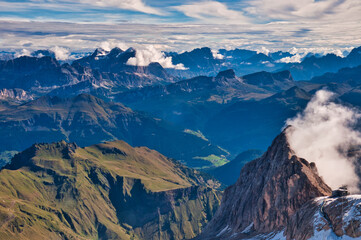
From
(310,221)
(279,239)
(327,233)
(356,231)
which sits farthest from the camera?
(279,239)

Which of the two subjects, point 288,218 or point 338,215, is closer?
point 338,215

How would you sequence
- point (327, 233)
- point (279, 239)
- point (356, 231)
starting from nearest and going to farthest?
point (356, 231) < point (327, 233) < point (279, 239)

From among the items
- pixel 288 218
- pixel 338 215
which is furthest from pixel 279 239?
pixel 338 215

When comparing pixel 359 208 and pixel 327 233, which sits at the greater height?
pixel 359 208

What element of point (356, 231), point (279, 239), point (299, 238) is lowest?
point (279, 239)

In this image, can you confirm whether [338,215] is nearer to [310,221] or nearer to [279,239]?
[310,221]

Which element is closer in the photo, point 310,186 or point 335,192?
point 335,192

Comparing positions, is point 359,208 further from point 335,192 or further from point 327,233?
point 335,192

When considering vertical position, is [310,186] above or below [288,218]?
above

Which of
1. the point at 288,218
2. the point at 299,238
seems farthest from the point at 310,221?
the point at 288,218
